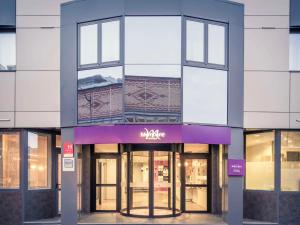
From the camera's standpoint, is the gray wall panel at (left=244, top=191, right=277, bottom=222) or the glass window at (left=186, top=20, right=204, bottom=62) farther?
the gray wall panel at (left=244, top=191, right=277, bottom=222)

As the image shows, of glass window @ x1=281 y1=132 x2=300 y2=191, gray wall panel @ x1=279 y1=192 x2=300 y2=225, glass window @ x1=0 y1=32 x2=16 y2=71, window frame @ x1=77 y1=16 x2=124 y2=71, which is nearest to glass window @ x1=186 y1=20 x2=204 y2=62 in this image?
window frame @ x1=77 y1=16 x2=124 y2=71

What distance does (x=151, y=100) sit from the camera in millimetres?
12719

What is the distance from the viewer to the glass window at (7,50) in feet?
47.4

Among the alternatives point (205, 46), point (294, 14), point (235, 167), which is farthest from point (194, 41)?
point (235, 167)

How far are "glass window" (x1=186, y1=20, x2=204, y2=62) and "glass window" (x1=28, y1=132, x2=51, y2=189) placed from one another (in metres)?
6.21

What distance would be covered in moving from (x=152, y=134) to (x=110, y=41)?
3347 millimetres

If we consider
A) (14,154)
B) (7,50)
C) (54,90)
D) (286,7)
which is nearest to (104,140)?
(54,90)

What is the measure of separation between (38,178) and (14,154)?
1.28m

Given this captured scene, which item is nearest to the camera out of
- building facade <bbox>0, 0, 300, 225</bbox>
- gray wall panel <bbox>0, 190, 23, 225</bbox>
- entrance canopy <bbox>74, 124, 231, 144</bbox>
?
entrance canopy <bbox>74, 124, 231, 144</bbox>

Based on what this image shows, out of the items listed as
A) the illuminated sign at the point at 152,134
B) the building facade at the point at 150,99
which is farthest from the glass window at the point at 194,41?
the illuminated sign at the point at 152,134

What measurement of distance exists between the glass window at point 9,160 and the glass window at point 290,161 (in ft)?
30.6

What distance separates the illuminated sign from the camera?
1262 cm

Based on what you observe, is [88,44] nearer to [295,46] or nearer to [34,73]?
[34,73]

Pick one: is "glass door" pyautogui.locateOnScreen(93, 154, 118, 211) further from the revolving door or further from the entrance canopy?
the entrance canopy
